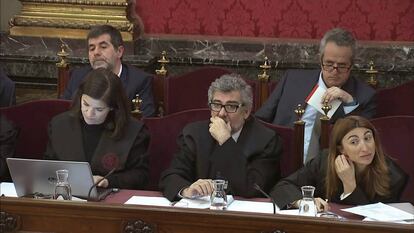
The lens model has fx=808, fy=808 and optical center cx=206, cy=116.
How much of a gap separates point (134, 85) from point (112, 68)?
0.17 meters

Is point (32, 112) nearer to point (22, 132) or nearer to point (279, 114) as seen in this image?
point (22, 132)

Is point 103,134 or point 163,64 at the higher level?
point 163,64

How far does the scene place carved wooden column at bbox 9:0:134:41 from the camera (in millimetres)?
5895

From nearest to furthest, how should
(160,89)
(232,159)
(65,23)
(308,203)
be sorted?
(308,203)
(232,159)
(160,89)
(65,23)

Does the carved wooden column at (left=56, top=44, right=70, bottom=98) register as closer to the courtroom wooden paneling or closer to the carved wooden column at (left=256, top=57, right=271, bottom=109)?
the carved wooden column at (left=256, top=57, right=271, bottom=109)

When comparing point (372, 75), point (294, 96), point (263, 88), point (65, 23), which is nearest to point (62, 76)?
point (65, 23)

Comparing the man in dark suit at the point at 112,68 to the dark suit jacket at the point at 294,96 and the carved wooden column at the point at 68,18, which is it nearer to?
the dark suit jacket at the point at 294,96

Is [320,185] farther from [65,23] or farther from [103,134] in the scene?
[65,23]

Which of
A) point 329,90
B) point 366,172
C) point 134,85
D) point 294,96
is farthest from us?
point 134,85

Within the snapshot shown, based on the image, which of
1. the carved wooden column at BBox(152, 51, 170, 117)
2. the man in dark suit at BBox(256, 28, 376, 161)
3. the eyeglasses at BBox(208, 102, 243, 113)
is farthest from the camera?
the carved wooden column at BBox(152, 51, 170, 117)

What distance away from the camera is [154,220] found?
2.61 m

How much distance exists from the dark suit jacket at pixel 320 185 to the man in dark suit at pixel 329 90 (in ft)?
2.92

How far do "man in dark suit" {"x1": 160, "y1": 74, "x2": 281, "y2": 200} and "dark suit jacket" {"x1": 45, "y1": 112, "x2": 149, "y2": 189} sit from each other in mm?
161

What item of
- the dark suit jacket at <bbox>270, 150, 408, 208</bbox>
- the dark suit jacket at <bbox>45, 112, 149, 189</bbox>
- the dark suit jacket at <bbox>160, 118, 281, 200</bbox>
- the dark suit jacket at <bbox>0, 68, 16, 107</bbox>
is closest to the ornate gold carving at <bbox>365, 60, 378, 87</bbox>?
the dark suit jacket at <bbox>160, 118, 281, 200</bbox>
